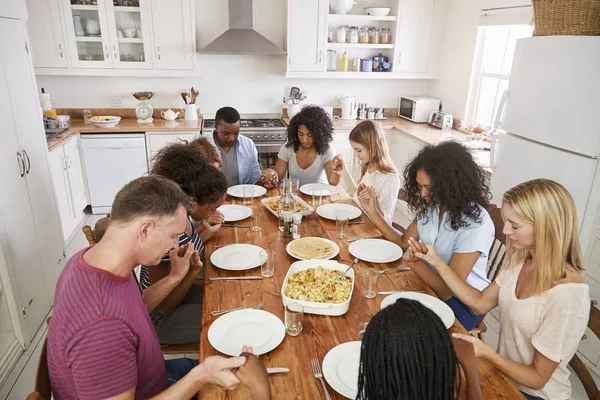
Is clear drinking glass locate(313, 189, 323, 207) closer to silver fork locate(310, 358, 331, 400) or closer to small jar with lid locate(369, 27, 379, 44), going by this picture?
silver fork locate(310, 358, 331, 400)

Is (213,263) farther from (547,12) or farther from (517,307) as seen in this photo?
(547,12)

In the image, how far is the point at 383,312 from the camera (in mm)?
870

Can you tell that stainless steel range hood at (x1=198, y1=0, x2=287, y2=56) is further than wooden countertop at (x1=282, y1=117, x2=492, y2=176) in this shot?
Yes

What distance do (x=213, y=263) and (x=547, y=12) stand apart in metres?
2.62

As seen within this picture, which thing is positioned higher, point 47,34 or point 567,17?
point 567,17

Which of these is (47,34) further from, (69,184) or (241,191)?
(241,191)

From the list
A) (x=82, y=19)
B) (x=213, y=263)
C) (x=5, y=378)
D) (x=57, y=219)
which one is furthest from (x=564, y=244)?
(x=82, y=19)

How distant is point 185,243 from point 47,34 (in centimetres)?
368

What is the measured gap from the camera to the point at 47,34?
14.0ft

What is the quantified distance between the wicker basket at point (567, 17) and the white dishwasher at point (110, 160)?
3.66 metres

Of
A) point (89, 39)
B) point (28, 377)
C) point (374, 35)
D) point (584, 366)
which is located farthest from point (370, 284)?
point (89, 39)

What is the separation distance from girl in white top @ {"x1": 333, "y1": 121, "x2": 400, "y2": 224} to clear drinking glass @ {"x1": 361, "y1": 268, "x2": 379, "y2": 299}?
1.01 meters

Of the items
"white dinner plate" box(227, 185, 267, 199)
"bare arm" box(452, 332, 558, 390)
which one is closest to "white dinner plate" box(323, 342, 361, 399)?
"bare arm" box(452, 332, 558, 390)

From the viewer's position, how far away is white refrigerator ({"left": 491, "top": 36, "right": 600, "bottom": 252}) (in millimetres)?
2482
